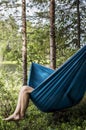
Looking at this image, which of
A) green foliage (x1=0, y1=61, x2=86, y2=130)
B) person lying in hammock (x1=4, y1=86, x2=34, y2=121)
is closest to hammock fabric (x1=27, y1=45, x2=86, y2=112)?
person lying in hammock (x1=4, y1=86, x2=34, y2=121)

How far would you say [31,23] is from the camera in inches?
350

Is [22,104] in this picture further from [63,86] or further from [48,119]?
[48,119]

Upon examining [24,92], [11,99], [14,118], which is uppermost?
[24,92]

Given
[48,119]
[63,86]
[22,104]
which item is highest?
[63,86]

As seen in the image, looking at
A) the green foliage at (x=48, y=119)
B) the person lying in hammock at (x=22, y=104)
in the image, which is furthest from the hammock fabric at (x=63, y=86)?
the green foliage at (x=48, y=119)

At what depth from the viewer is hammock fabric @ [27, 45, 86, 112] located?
391 centimetres

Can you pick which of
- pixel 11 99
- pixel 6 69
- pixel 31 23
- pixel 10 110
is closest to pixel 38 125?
pixel 10 110

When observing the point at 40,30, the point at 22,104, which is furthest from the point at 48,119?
the point at 40,30

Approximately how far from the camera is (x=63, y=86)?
4.00m

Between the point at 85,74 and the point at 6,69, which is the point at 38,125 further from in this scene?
the point at 6,69

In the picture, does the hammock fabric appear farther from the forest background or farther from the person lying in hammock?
the forest background

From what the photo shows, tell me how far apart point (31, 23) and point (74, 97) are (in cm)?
500

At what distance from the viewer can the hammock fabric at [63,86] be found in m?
3.91

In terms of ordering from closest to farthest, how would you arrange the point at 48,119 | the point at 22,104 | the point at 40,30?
1. the point at 22,104
2. the point at 48,119
3. the point at 40,30
